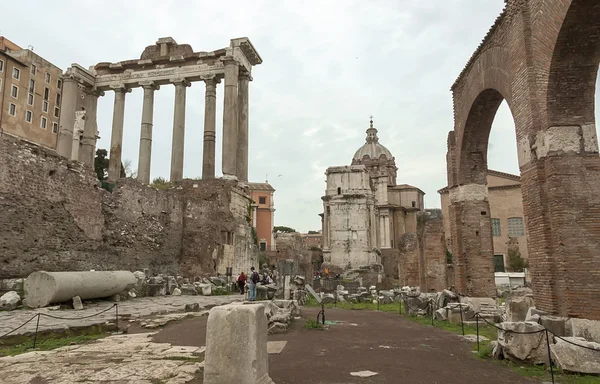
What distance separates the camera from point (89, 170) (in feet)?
47.8

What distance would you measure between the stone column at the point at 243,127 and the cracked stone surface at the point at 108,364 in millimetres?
15830

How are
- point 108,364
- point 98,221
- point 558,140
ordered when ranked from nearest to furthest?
point 108,364, point 558,140, point 98,221

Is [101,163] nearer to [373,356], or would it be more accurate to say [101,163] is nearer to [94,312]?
[94,312]

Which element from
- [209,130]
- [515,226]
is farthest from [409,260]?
[515,226]

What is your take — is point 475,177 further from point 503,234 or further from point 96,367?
point 503,234

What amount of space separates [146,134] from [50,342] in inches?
663

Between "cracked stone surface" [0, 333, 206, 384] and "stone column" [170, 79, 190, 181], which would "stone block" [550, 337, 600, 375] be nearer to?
"cracked stone surface" [0, 333, 206, 384]

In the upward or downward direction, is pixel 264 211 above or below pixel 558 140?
above

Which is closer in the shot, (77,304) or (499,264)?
(77,304)

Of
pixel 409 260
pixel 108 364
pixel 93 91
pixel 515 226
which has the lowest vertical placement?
pixel 108 364

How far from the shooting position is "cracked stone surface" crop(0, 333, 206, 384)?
4953 mm

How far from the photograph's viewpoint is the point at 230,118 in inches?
829

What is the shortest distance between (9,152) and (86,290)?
14.5 ft

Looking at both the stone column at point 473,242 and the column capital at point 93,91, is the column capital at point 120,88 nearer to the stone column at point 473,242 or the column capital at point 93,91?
the column capital at point 93,91
